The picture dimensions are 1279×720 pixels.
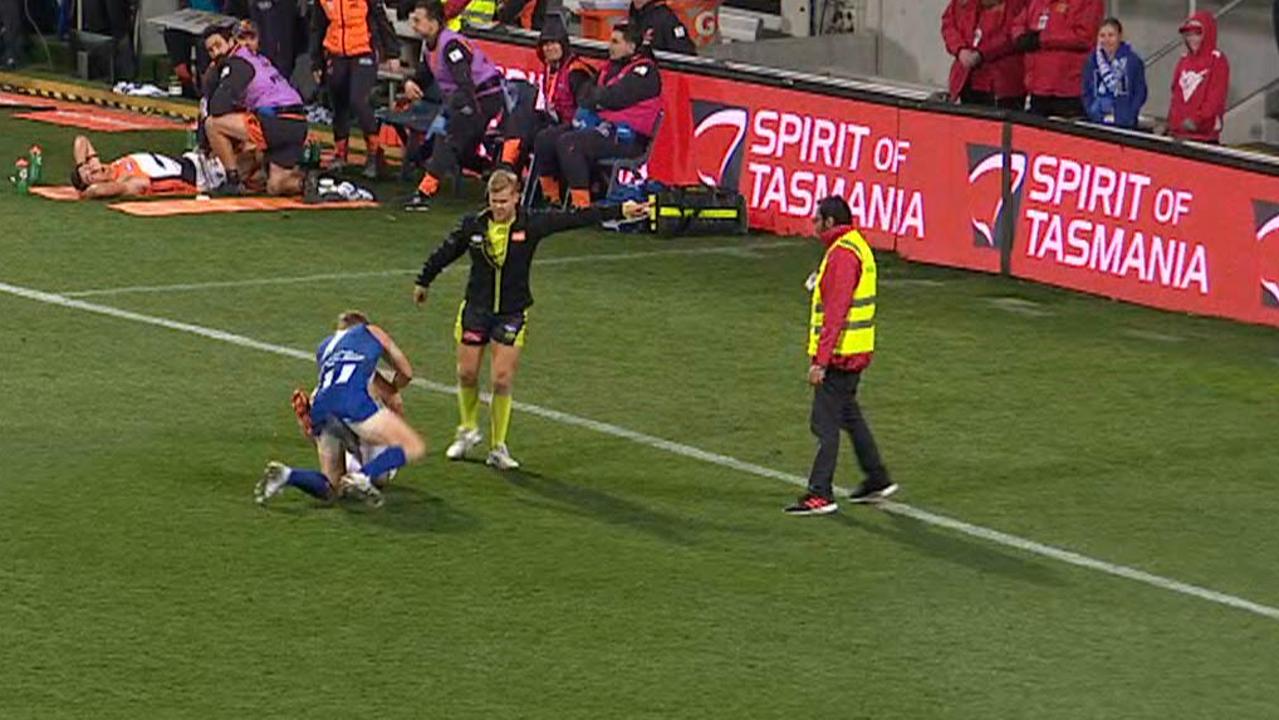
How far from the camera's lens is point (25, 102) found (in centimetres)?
3111


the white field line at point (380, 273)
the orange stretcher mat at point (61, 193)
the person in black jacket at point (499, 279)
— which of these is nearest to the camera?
the person in black jacket at point (499, 279)

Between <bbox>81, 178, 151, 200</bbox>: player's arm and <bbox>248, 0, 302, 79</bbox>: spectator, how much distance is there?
465 centimetres

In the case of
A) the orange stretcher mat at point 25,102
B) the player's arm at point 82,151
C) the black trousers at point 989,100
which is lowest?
the orange stretcher mat at point 25,102

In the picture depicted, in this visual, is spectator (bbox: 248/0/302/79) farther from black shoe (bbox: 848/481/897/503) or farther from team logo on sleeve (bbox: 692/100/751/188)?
black shoe (bbox: 848/481/897/503)

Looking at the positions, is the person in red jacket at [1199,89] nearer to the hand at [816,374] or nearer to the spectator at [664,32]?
the spectator at [664,32]

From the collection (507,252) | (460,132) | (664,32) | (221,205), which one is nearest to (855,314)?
(507,252)

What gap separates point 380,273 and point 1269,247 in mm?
6468

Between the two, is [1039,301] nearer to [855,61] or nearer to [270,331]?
[270,331]

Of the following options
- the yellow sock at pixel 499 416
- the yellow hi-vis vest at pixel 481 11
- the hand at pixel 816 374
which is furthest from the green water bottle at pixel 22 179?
the hand at pixel 816 374

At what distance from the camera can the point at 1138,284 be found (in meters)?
21.1

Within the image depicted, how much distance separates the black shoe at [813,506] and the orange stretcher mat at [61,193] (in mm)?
11392

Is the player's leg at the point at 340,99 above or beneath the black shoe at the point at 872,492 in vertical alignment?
above

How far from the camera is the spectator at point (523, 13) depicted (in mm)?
28469

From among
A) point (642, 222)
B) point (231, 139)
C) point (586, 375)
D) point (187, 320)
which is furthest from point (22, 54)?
point (586, 375)
